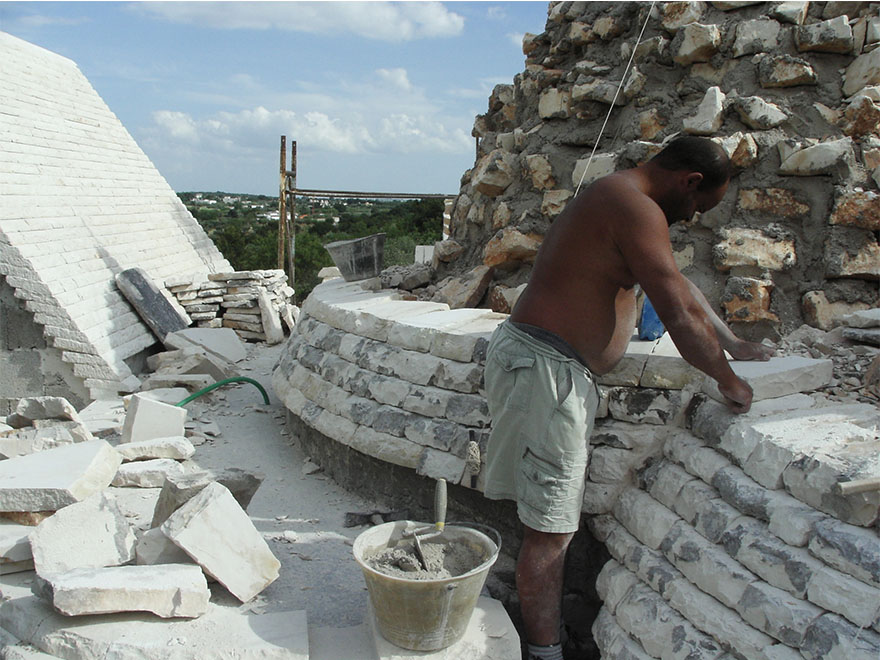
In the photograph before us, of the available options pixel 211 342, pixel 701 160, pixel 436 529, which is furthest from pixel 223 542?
pixel 211 342

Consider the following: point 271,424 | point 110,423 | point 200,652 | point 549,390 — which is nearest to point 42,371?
point 110,423

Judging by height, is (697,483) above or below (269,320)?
above

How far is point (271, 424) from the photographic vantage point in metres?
6.19

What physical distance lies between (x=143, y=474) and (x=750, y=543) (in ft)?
12.3

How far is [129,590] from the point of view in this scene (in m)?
2.89

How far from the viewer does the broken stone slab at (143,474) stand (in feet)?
15.2

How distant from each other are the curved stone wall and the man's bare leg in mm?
225

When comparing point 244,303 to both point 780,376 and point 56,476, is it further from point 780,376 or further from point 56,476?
point 780,376

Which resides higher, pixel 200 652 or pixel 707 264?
pixel 707 264

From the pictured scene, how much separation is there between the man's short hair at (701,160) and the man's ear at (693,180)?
2 cm

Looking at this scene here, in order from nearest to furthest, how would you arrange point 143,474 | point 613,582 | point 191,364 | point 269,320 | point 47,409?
point 613,582, point 143,474, point 47,409, point 191,364, point 269,320

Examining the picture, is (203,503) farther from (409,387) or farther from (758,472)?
(758,472)

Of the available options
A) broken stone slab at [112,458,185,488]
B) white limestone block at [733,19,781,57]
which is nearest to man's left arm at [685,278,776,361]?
white limestone block at [733,19,781,57]

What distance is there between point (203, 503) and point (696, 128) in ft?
11.0
